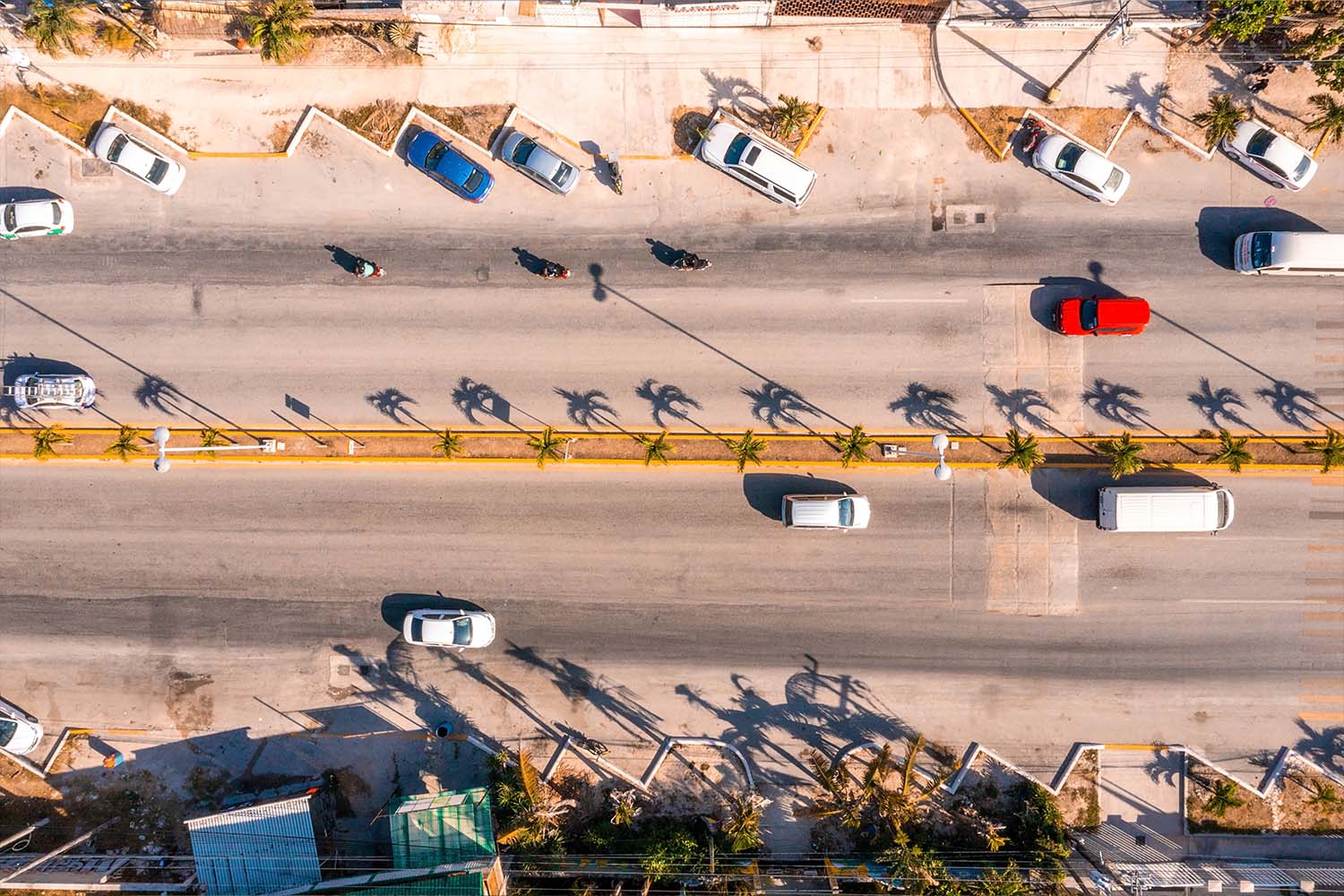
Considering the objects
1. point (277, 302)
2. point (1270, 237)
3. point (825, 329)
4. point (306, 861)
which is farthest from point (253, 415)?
point (1270, 237)

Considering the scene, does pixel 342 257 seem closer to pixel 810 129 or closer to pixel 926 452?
pixel 810 129

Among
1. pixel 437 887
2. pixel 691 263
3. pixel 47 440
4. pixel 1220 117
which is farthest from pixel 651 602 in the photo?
pixel 1220 117

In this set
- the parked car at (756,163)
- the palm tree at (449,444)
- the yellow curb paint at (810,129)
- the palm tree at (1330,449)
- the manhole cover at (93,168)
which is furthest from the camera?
the manhole cover at (93,168)

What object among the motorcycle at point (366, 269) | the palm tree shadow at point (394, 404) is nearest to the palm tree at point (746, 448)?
the palm tree shadow at point (394, 404)

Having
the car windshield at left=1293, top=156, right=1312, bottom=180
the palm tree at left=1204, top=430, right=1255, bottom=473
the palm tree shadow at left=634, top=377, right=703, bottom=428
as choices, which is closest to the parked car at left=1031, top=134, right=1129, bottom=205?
the car windshield at left=1293, top=156, right=1312, bottom=180

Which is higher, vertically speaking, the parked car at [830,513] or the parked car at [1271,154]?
the parked car at [1271,154]

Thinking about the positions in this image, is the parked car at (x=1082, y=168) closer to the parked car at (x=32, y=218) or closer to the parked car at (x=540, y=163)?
the parked car at (x=540, y=163)

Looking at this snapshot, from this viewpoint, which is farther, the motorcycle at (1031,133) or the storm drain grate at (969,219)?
the storm drain grate at (969,219)
